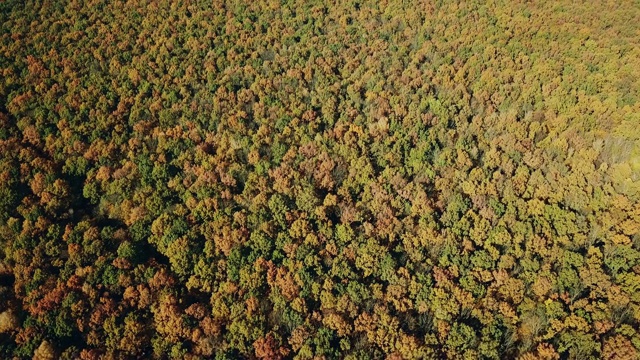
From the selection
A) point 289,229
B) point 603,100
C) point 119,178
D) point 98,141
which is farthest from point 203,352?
point 603,100

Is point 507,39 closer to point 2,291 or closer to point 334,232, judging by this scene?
point 334,232

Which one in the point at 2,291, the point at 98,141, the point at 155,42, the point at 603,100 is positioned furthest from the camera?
the point at 155,42

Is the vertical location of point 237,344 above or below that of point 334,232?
below

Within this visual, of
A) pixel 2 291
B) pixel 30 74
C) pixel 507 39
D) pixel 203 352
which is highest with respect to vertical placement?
pixel 507 39

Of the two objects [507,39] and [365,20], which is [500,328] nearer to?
[507,39]

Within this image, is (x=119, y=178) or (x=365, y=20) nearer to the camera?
(x=119, y=178)

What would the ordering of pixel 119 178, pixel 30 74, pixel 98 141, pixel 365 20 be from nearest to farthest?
pixel 119 178 < pixel 98 141 < pixel 30 74 < pixel 365 20

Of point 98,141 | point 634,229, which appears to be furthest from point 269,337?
point 634,229
